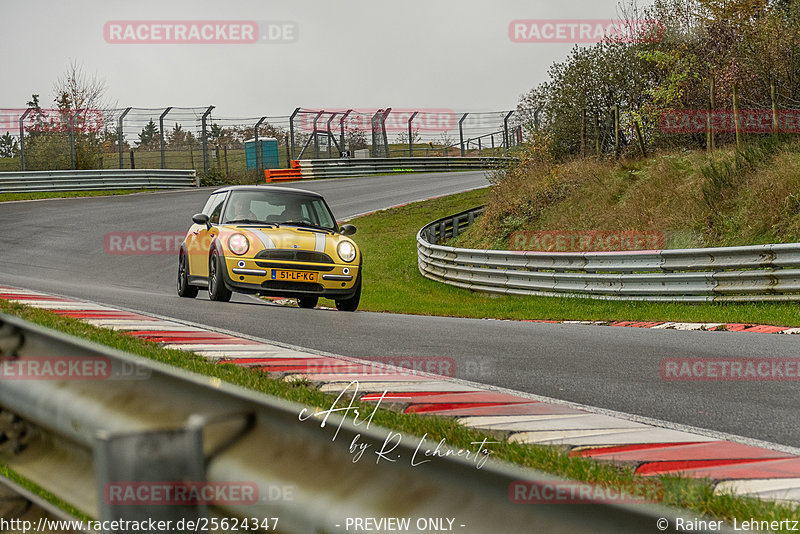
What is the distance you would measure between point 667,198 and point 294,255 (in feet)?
30.3

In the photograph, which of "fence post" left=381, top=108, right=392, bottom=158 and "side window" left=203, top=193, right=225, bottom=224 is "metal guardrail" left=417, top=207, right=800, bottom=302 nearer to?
"side window" left=203, top=193, right=225, bottom=224

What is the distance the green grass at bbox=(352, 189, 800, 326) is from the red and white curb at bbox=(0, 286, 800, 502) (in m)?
6.22

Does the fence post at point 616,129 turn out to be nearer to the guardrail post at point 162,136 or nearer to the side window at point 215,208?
the side window at point 215,208

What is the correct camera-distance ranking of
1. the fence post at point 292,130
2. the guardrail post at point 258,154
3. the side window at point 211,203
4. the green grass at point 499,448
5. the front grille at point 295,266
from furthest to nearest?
the fence post at point 292,130 < the guardrail post at point 258,154 < the side window at point 211,203 < the front grille at point 295,266 < the green grass at point 499,448

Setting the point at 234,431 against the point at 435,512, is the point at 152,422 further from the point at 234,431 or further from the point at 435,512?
the point at 435,512

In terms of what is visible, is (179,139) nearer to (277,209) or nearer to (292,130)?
(292,130)

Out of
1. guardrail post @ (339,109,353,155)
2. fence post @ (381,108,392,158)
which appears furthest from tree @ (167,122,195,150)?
fence post @ (381,108,392,158)

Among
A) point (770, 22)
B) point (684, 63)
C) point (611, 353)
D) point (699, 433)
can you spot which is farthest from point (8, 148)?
point (699, 433)

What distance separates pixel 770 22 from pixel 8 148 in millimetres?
29550

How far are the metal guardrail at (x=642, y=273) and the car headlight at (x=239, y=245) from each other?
624 centimetres

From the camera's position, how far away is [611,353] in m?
7.29

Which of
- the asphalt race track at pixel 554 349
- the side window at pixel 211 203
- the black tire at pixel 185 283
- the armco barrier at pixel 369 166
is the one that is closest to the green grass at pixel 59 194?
the armco barrier at pixel 369 166

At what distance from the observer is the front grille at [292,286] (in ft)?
35.4

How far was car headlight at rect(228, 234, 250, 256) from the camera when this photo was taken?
10.8 metres
